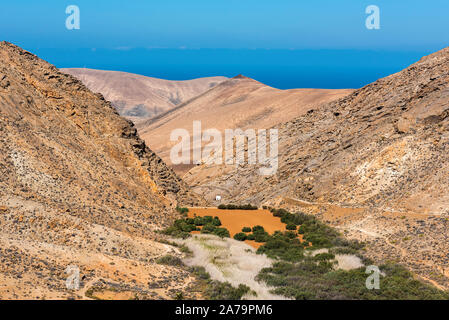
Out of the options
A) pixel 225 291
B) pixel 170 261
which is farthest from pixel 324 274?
pixel 170 261

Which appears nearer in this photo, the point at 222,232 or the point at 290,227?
the point at 222,232

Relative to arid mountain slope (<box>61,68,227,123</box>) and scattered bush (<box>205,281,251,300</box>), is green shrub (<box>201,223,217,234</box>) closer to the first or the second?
scattered bush (<box>205,281,251,300</box>)

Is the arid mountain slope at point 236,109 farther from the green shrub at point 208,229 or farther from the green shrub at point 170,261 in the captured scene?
the green shrub at point 170,261

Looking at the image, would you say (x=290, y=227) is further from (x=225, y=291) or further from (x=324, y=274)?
(x=225, y=291)

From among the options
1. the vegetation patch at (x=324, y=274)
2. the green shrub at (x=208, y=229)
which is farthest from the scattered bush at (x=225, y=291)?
the green shrub at (x=208, y=229)

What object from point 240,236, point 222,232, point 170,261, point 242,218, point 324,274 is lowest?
point 324,274
